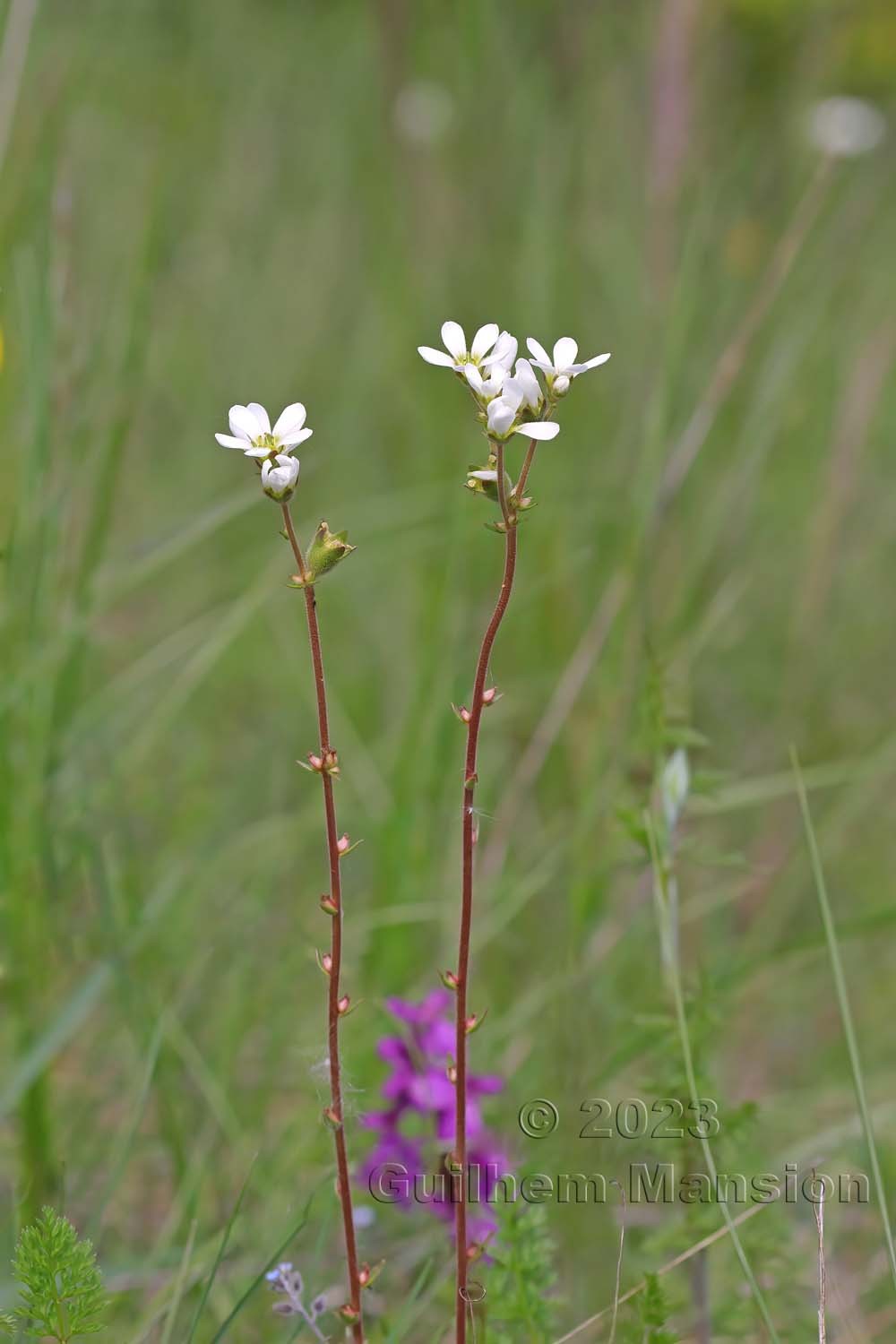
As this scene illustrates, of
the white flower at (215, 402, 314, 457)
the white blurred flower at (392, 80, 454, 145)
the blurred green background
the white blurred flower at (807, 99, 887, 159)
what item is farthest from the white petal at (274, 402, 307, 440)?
the white blurred flower at (392, 80, 454, 145)

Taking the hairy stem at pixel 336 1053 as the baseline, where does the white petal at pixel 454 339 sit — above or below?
above

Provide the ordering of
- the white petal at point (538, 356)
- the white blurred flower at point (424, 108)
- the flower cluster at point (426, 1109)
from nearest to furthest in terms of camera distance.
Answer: the white petal at point (538, 356) < the flower cluster at point (426, 1109) < the white blurred flower at point (424, 108)

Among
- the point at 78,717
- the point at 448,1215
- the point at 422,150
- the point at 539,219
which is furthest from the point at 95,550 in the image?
the point at 422,150

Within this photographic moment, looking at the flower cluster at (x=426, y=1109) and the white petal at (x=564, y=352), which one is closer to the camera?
the white petal at (x=564, y=352)

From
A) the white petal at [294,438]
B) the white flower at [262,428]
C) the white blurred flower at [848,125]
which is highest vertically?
the white blurred flower at [848,125]

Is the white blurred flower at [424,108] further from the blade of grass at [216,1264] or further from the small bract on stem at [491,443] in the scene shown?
the blade of grass at [216,1264]

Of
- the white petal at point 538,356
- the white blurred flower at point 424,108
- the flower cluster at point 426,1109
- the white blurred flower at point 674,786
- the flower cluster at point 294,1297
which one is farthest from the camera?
the white blurred flower at point 424,108

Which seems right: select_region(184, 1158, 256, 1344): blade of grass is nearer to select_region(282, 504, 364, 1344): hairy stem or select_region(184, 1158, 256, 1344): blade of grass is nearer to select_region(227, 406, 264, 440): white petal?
select_region(282, 504, 364, 1344): hairy stem

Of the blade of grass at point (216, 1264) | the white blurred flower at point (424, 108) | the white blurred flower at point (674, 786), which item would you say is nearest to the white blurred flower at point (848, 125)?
the white blurred flower at point (424, 108)
